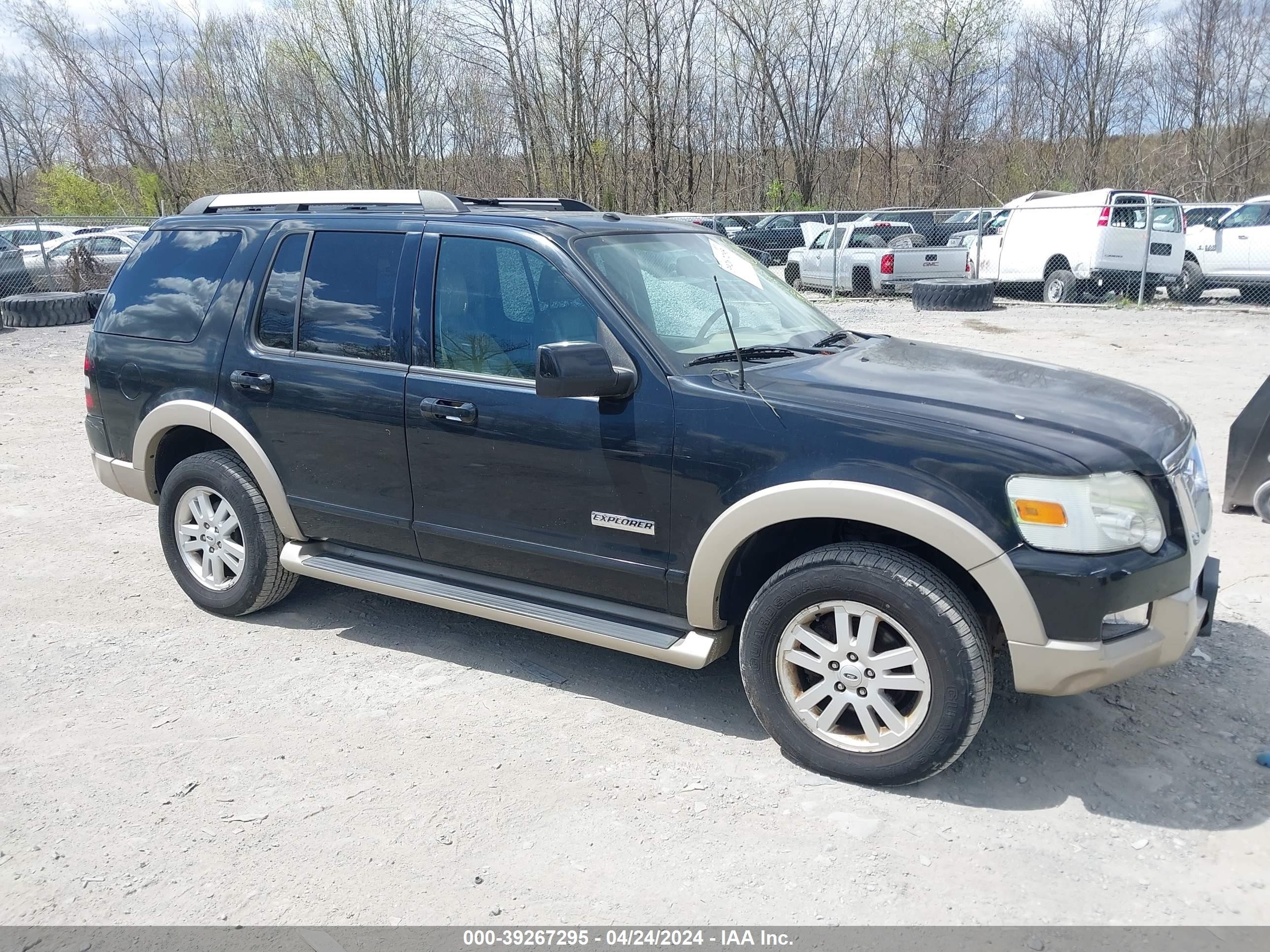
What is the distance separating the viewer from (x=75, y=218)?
79.4 ft

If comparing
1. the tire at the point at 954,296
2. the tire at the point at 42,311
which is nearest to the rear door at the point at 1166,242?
the tire at the point at 954,296

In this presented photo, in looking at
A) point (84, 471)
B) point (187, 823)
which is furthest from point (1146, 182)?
point (187, 823)

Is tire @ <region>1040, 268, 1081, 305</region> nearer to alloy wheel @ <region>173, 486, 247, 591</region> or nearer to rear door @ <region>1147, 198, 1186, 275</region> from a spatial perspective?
rear door @ <region>1147, 198, 1186, 275</region>

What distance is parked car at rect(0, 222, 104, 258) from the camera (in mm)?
21203

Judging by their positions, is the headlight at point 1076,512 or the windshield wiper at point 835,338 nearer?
the headlight at point 1076,512

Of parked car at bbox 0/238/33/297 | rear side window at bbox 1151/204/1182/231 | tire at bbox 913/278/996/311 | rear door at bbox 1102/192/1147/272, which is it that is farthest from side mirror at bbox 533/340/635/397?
parked car at bbox 0/238/33/297

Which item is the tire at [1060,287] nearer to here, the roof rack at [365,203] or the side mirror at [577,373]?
the roof rack at [365,203]

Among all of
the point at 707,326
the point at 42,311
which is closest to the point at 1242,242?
the point at 707,326

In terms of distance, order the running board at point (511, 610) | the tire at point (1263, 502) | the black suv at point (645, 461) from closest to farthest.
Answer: the black suv at point (645, 461) < the running board at point (511, 610) < the tire at point (1263, 502)

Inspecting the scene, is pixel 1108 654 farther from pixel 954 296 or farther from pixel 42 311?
pixel 42 311

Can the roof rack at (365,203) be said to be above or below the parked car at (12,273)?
above

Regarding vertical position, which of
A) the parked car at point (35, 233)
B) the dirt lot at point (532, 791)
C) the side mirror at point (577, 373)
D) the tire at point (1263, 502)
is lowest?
the dirt lot at point (532, 791)

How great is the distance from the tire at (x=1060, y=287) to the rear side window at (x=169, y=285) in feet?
52.9

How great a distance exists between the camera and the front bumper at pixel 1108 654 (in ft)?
10.2
